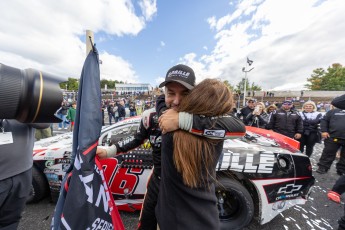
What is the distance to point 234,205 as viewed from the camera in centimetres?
226

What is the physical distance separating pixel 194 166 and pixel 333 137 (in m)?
4.85

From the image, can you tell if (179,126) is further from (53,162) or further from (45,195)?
(45,195)

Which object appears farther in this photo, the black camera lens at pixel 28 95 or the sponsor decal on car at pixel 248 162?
the sponsor decal on car at pixel 248 162

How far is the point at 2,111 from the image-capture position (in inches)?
36.8

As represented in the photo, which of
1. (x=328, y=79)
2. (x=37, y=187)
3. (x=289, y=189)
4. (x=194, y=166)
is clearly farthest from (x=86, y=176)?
(x=328, y=79)

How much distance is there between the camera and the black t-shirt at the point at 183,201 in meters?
0.92

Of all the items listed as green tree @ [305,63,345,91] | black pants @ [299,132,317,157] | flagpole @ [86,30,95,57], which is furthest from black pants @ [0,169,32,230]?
green tree @ [305,63,345,91]

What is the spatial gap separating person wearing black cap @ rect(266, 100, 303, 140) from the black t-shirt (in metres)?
4.49

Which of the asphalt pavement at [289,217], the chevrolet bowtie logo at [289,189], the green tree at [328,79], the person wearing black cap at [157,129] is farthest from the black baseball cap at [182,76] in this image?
the green tree at [328,79]

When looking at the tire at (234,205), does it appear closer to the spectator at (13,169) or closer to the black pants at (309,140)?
the spectator at (13,169)

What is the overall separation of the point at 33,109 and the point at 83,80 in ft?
1.11

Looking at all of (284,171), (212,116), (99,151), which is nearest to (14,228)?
(99,151)

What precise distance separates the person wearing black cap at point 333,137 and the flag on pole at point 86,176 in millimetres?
4964

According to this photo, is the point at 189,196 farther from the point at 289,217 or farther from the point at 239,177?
the point at 289,217
